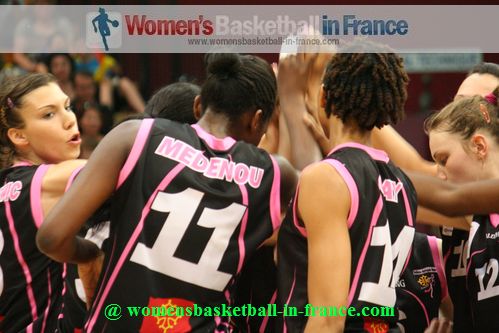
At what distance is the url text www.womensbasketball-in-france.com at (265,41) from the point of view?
345 centimetres

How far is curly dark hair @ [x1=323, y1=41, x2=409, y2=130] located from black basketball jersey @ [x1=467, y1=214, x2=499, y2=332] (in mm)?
735

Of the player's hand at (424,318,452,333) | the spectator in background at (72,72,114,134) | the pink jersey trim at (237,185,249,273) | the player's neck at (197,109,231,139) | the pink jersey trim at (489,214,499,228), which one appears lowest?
the player's hand at (424,318,452,333)

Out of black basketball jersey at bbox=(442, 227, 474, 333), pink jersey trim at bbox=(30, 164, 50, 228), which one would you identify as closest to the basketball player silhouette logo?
pink jersey trim at bbox=(30, 164, 50, 228)

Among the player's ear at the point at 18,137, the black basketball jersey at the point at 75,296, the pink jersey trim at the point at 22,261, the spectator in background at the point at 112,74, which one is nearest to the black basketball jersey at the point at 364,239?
the black basketball jersey at the point at 75,296

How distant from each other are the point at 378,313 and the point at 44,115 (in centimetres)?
154

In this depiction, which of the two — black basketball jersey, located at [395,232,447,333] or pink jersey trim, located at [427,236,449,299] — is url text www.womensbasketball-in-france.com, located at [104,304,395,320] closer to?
black basketball jersey, located at [395,232,447,333]

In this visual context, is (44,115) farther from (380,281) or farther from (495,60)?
(495,60)

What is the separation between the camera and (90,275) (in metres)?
3.18

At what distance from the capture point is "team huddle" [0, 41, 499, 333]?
2.84 meters

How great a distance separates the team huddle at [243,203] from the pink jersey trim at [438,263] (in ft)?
0.69

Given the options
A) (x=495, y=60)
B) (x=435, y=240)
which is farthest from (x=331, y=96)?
(x=495, y=60)

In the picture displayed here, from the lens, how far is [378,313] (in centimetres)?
290

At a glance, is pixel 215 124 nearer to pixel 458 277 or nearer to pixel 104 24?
pixel 458 277

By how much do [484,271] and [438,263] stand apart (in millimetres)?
375
